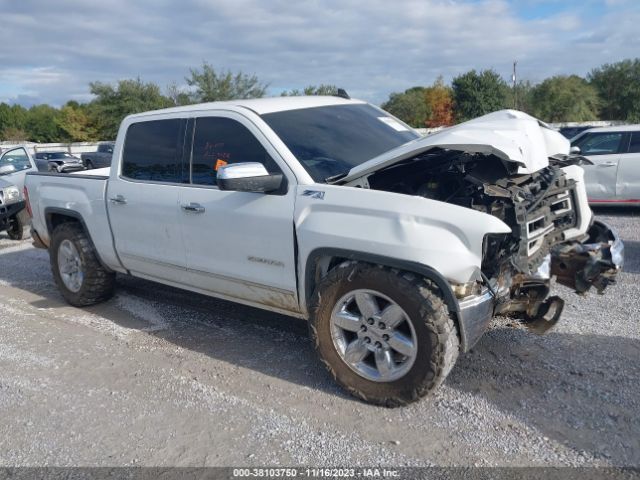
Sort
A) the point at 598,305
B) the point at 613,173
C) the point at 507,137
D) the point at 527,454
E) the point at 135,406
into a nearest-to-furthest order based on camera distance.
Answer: the point at 527,454, the point at 507,137, the point at 135,406, the point at 598,305, the point at 613,173

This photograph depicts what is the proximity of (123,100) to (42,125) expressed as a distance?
28.7 metres

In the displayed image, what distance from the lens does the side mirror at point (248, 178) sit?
143 inches

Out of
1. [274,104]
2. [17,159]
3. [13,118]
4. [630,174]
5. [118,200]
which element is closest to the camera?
[274,104]

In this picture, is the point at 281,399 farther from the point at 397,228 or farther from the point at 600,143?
the point at 600,143

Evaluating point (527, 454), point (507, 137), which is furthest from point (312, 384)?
point (507, 137)

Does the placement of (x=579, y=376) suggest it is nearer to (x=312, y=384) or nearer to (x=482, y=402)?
(x=482, y=402)

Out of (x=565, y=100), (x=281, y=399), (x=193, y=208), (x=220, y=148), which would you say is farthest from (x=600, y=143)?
(x=565, y=100)

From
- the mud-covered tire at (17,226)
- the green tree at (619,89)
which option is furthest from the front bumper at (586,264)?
the green tree at (619,89)

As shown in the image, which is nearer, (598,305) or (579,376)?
(579,376)

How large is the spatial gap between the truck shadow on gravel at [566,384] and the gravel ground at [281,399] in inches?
0.4

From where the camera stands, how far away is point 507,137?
348 centimetres

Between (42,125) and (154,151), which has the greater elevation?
(154,151)

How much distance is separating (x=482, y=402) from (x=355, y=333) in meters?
0.88

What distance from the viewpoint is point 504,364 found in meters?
4.01
